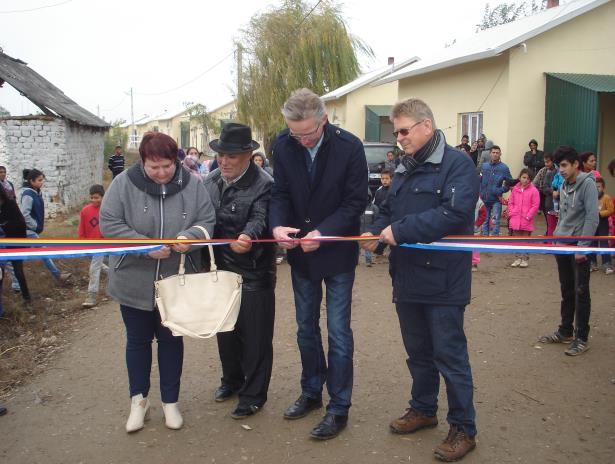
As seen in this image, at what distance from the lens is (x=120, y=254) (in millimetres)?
3809

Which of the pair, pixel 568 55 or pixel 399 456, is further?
pixel 568 55

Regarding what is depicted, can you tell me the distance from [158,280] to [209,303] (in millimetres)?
352

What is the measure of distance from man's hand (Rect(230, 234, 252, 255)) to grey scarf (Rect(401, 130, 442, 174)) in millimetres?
1119

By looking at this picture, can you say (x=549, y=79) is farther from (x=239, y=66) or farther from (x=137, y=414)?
(x=239, y=66)

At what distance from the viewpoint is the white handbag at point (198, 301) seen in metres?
3.69

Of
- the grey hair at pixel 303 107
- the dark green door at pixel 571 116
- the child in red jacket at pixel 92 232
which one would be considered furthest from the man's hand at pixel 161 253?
the dark green door at pixel 571 116

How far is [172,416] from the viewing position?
13.1 ft

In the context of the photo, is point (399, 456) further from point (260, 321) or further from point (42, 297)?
point (42, 297)

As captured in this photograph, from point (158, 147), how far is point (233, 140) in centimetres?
52

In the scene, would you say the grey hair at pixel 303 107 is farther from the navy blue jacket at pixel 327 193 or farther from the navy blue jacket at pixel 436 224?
the navy blue jacket at pixel 436 224

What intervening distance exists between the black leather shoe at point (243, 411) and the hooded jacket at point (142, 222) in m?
0.96

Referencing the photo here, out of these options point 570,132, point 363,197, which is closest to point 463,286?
point 363,197

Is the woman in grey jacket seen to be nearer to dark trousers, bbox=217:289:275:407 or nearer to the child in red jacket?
dark trousers, bbox=217:289:275:407

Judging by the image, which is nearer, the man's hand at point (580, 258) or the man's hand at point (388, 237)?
the man's hand at point (388, 237)
